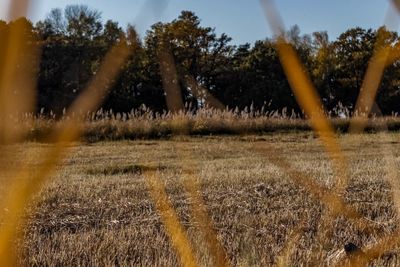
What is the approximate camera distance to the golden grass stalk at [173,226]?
223 cm

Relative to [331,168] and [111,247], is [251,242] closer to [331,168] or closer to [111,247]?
[111,247]

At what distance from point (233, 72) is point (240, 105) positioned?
5.12 feet

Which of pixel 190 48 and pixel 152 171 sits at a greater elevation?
pixel 190 48

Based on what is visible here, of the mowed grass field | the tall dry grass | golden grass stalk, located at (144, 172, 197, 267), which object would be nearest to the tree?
the tall dry grass

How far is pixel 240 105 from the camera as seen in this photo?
27641 millimetres

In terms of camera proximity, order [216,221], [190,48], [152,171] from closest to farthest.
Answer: [190,48], [216,221], [152,171]

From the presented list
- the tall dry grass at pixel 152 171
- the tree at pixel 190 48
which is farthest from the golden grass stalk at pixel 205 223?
the tree at pixel 190 48

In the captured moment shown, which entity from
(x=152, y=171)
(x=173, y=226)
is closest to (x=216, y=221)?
(x=173, y=226)

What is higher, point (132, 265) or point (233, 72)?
point (233, 72)

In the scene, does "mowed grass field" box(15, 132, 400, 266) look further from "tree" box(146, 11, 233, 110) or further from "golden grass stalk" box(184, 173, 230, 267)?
"tree" box(146, 11, 233, 110)

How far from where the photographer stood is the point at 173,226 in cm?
287

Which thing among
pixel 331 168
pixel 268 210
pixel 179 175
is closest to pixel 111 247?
pixel 268 210

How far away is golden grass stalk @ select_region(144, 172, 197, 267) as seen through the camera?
7.31ft

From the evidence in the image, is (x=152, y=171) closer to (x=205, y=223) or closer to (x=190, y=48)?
(x=205, y=223)
